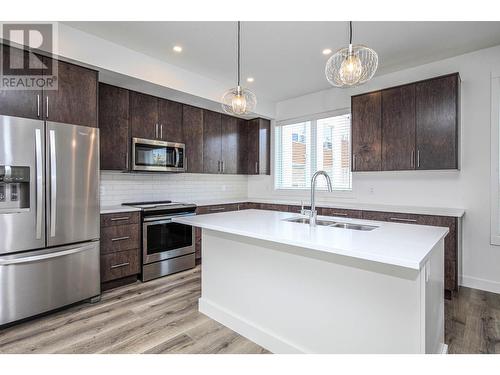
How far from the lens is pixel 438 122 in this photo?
317cm

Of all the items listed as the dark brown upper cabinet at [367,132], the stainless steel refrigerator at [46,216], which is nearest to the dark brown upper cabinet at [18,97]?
the stainless steel refrigerator at [46,216]

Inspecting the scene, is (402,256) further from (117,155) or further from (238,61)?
(117,155)

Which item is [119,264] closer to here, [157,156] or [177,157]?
[157,156]

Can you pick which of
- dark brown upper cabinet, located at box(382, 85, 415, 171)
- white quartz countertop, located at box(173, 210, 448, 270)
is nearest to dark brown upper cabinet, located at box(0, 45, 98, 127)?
white quartz countertop, located at box(173, 210, 448, 270)

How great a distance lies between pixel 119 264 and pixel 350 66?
122 inches

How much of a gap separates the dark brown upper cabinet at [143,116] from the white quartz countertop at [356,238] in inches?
74.9

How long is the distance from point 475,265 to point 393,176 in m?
1.39

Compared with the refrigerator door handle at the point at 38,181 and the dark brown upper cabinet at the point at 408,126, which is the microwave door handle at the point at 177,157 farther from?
the dark brown upper cabinet at the point at 408,126

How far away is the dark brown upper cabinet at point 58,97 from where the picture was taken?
238cm

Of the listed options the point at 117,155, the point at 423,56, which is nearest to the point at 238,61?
the point at 117,155

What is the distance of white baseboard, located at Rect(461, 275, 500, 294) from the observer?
311 cm

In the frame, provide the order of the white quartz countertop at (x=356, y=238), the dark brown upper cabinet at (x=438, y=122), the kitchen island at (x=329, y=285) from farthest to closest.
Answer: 1. the dark brown upper cabinet at (x=438, y=122)
2. the kitchen island at (x=329, y=285)
3. the white quartz countertop at (x=356, y=238)

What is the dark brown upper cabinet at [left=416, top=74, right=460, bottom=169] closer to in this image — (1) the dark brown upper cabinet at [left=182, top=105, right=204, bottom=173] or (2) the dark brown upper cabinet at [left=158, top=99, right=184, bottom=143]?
(1) the dark brown upper cabinet at [left=182, top=105, right=204, bottom=173]
